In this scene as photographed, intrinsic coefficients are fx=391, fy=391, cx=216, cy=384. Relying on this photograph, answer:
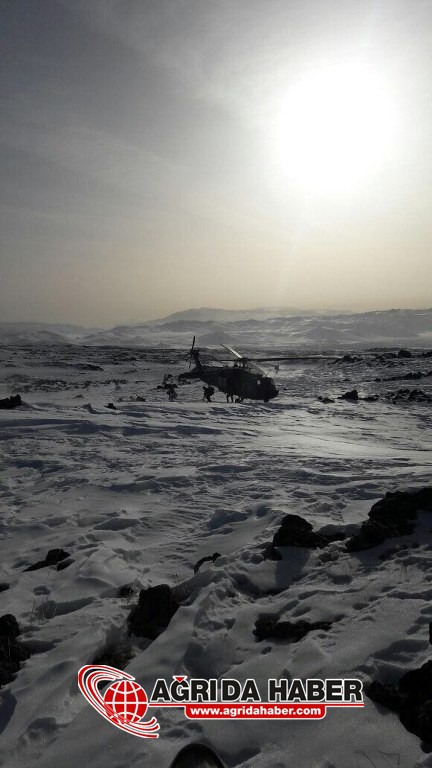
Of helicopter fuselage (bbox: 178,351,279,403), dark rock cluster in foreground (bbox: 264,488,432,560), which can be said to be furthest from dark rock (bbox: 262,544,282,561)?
helicopter fuselage (bbox: 178,351,279,403)

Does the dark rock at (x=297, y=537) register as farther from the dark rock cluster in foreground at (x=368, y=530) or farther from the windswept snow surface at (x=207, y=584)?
the windswept snow surface at (x=207, y=584)

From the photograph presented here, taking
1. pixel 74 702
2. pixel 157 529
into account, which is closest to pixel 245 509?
pixel 157 529

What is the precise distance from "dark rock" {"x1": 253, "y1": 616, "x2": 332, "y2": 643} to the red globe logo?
1234 mm

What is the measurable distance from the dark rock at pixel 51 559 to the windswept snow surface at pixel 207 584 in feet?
0.61

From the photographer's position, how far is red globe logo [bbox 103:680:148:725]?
311 cm

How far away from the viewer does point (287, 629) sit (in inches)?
153

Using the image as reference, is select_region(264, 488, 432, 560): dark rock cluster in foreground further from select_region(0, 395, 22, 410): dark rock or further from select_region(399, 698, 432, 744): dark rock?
select_region(0, 395, 22, 410): dark rock

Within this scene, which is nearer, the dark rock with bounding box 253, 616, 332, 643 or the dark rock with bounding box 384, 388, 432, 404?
the dark rock with bounding box 253, 616, 332, 643

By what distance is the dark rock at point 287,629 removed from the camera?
385 centimetres

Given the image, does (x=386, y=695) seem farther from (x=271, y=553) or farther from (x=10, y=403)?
(x=10, y=403)

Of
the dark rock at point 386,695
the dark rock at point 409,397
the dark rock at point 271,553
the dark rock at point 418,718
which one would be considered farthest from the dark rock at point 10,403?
the dark rock at point 409,397

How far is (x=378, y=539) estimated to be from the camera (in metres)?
5.36

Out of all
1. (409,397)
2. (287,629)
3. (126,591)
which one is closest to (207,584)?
(126,591)

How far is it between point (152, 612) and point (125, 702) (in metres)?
1.07
